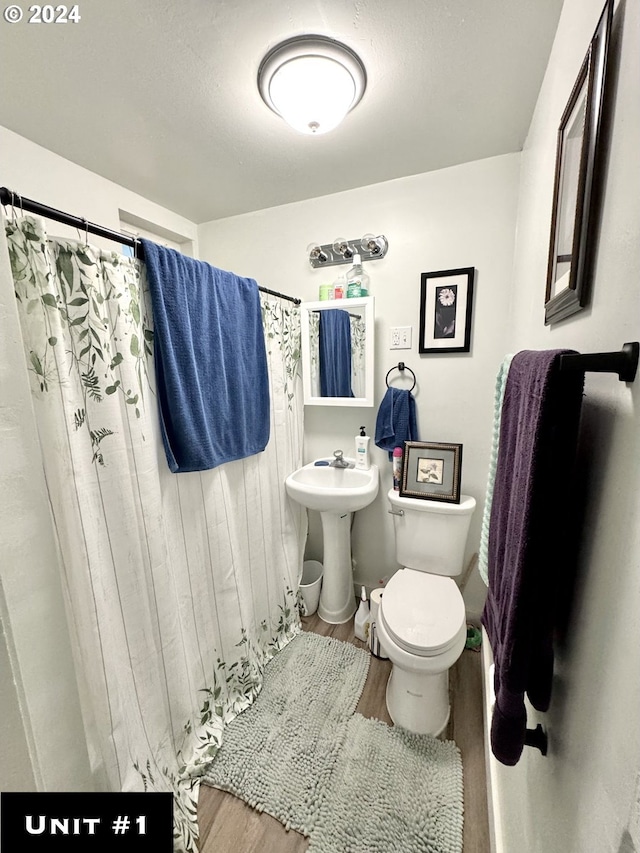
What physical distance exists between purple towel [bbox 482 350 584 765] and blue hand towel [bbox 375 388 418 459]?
1.15 m

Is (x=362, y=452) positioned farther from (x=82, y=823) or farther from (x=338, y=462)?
(x=82, y=823)

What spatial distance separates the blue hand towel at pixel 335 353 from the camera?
1.82m

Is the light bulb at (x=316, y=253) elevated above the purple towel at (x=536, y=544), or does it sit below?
above

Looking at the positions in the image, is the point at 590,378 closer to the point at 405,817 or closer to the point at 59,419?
the point at 59,419

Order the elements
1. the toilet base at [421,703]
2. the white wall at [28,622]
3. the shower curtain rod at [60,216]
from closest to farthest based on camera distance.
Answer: the white wall at [28,622]
the shower curtain rod at [60,216]
the toilet base at [421,703]

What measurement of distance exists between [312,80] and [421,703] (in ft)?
7.32

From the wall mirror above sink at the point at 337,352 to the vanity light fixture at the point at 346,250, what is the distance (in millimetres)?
247

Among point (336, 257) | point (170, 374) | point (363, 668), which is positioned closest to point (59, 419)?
point (170, 374)

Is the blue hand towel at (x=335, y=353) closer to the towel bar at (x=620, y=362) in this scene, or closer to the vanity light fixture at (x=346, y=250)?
the vanity light fixture at (x=346, y=250)

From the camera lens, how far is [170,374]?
3.56 ft

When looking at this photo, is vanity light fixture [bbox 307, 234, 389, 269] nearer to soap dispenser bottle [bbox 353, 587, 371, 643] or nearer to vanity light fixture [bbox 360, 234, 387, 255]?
vanity light fixture [bbox 360, 234, 387, 255]

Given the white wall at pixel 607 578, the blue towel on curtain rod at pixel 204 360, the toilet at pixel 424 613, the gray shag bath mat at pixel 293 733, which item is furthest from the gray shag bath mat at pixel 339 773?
the blue towel on curtain rod at pixel 204 360

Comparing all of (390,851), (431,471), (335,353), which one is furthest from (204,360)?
(390,851)

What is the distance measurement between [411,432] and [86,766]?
1.67m
